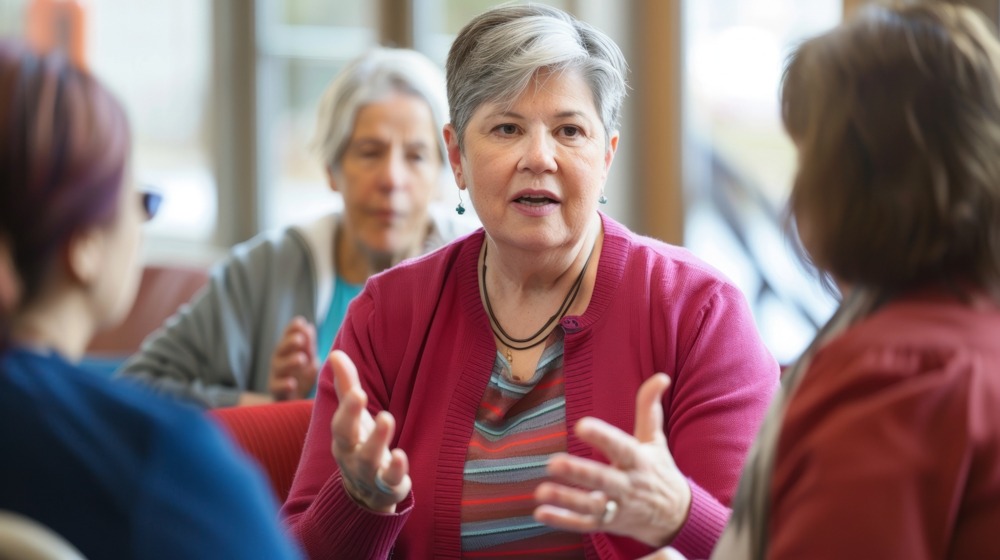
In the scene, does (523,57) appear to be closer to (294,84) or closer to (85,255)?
(85,255)

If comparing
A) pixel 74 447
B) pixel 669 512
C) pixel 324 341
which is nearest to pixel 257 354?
pixel 324 341

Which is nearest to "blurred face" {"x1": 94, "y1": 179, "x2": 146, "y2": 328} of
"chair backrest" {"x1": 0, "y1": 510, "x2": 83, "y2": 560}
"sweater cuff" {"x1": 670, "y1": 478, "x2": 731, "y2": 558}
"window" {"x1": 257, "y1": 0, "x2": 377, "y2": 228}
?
"chair backrest" {"x1": 0, "y1": 510, "x2": 83, "y2": 560}

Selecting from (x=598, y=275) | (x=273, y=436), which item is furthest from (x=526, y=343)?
Result: (x=273, y=436)

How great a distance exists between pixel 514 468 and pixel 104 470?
0.86 metres

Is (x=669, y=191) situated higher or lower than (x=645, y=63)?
lower

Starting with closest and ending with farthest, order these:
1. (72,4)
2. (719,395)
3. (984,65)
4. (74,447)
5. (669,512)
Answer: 1. (74,447)
2. (984,65)
3. (669,512)
4. (719,395)
5. (72,4)

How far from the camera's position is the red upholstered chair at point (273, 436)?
2.05 meters

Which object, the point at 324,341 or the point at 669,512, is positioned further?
the point at 324,341

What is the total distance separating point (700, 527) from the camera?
143cm

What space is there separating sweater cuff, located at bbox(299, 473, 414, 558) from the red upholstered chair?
0.39 metres

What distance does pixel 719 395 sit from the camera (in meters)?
1.67

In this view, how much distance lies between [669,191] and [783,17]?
636mm

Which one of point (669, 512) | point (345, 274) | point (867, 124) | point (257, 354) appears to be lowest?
point (257, 354)

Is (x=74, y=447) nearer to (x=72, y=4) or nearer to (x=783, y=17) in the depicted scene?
(x=783, y=17)
